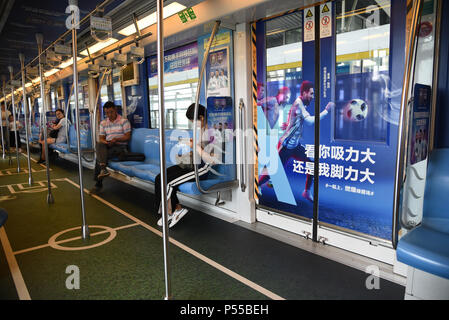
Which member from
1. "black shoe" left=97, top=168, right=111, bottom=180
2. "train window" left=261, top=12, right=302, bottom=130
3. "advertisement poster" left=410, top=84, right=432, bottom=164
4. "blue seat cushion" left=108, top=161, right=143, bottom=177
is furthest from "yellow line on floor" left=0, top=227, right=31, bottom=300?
→ "advertisement poster" left=410, top=84, right=432, bottom=164

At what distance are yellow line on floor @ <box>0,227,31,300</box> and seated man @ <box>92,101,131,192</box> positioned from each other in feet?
7.26

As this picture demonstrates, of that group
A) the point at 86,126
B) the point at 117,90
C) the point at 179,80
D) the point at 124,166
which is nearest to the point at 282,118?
the point at 179,80

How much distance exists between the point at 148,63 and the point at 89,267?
13.0 ft

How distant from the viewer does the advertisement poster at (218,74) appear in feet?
12.2

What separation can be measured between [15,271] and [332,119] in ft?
9.52

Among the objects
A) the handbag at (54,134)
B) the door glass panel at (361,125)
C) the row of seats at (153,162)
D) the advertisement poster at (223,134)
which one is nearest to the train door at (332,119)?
the door glass panel at (361,125)

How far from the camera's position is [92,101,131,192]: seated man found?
5426 mm

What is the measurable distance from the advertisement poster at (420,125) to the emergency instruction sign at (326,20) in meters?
1.02

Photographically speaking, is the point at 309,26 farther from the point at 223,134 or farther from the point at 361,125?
the point at 223,134

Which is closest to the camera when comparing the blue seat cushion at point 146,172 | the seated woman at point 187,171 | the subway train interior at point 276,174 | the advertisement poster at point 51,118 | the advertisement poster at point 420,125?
the advertisement poster at point 420,125

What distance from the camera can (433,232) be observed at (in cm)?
193

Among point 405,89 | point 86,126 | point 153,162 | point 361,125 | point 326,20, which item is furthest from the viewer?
point 86,126

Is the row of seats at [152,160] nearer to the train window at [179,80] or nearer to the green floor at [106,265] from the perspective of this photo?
the train window at [179,80]

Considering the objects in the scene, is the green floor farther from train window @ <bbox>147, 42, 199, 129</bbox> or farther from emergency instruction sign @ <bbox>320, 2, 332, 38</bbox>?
emergency instruction sign @ <bbox>320, 2, 332, 38</bbox>
